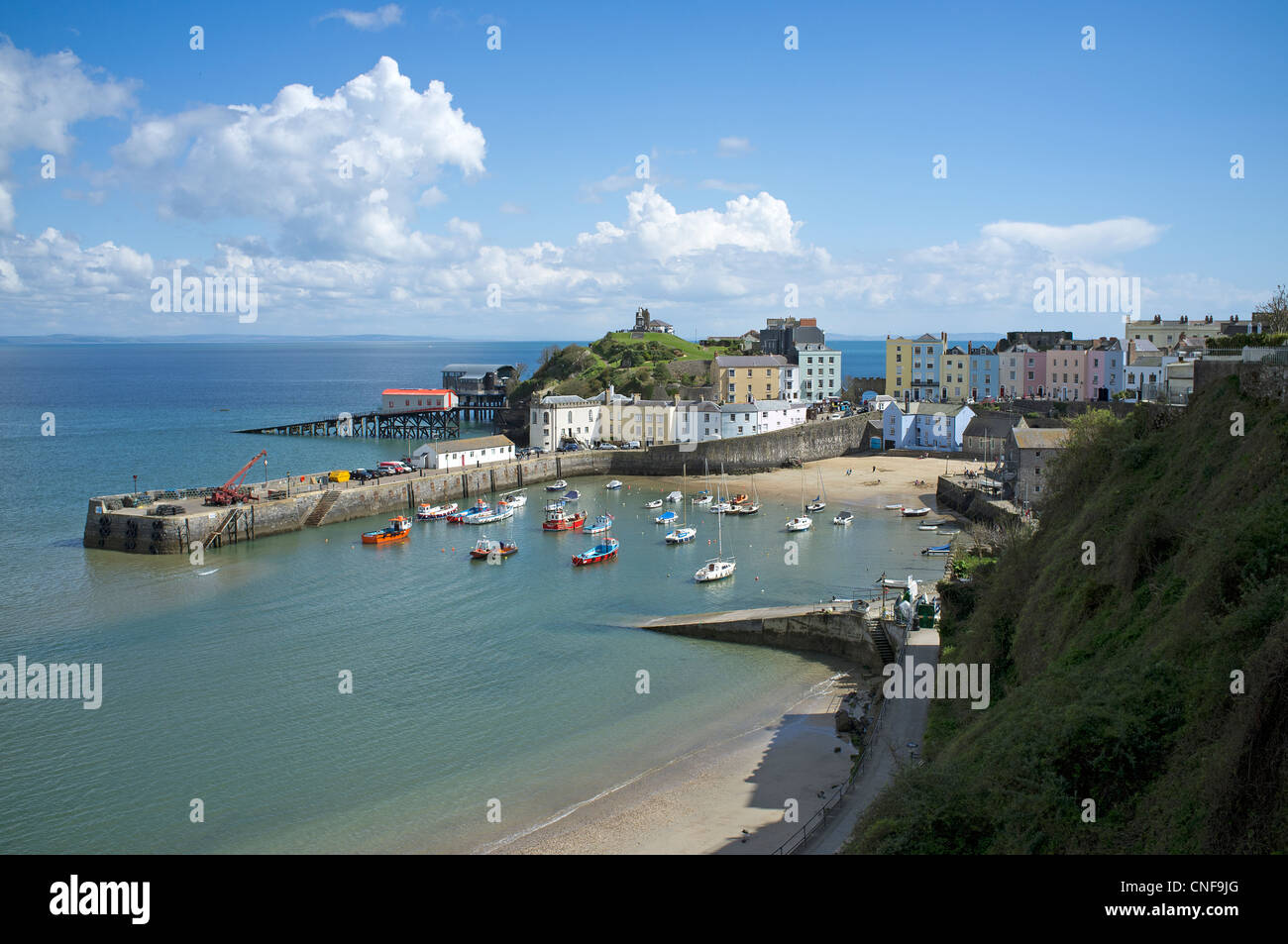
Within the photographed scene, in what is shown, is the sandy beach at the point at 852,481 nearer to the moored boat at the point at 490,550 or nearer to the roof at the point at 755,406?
the roof at the point at 755,406

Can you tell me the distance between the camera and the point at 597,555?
38938mm

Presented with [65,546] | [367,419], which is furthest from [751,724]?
[367,419]

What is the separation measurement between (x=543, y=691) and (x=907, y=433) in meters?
49.3

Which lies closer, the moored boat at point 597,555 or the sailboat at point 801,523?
the moored boat at point 597,555

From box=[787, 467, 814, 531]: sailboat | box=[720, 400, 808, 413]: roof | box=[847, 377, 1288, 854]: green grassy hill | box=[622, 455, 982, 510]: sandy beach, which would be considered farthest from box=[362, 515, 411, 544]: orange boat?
box=[847, 377, 1288, 854]: green grassy hill

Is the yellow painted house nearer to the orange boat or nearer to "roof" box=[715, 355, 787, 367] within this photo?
"roof" box=[715, 355, 787, 367]

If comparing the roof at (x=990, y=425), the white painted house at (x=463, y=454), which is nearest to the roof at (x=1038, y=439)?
the roof at (x=990, y=425)

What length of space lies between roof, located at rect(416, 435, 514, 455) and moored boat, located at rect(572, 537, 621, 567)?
67.0 feet

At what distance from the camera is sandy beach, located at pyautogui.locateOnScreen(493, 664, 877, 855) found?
16.7 m

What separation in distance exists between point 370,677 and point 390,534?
18.9m

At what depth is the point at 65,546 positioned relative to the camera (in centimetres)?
4091

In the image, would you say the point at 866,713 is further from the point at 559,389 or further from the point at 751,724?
the point at 559,389

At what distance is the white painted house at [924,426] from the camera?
65375 millimetres

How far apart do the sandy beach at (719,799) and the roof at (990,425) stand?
42.5m
